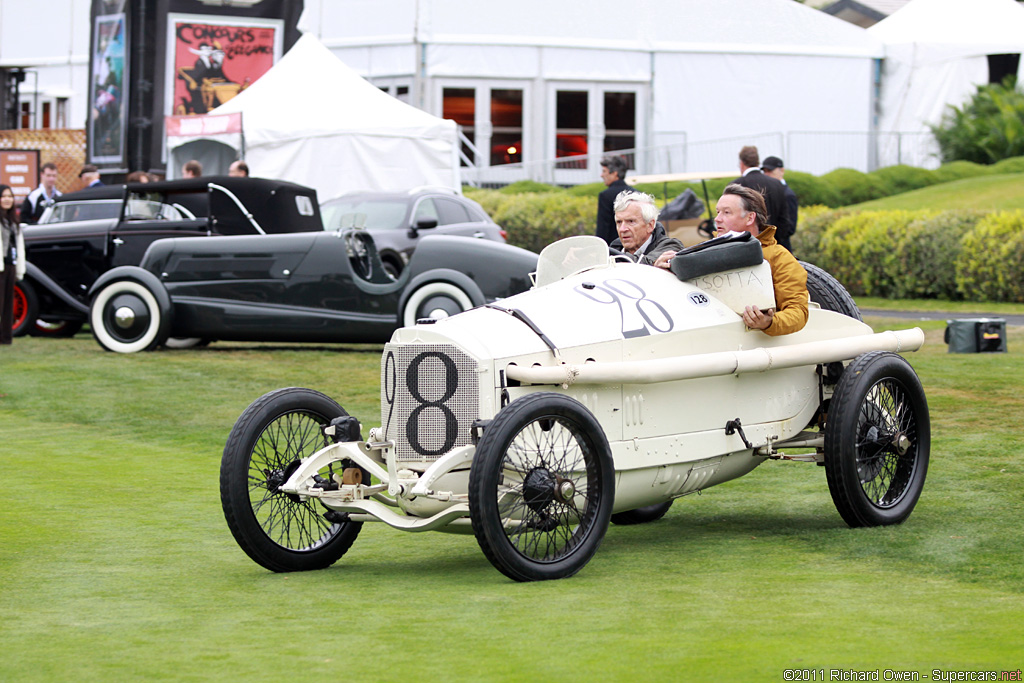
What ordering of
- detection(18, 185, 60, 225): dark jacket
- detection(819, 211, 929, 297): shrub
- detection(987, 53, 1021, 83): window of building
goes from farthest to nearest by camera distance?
detection(987, 53, 1021, 83): window of building → detection(819, 211, 929, 297): shrub → detection(18, 185, 60, 225): dark jacket

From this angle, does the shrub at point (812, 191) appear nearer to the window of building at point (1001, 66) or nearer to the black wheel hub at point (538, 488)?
the window of building at point (1001, 66)

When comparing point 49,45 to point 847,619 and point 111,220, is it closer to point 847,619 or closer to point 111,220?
point 111,220

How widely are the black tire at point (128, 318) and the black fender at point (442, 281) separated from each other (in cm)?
247

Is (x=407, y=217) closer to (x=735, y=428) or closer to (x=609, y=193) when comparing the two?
(x=609, y=193)

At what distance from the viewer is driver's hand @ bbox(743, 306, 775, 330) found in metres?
6.21

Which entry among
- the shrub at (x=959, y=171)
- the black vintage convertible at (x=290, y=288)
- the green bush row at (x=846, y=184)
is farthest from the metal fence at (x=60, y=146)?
the shrub at (x=959, y=171)

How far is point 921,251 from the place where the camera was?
66.3 ft

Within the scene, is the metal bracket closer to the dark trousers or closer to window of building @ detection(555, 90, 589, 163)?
the dark trousers

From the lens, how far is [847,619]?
4559mm

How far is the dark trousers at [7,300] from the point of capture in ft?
48.4

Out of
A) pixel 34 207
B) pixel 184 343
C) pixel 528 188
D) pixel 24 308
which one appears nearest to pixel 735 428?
pixel 184 343

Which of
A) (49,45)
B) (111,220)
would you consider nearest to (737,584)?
(111,220)

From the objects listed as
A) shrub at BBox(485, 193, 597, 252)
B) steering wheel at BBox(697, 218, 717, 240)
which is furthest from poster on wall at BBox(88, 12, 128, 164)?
steering wheel at BBox(697, 218, 717, 240)

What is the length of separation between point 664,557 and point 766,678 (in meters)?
1.87
